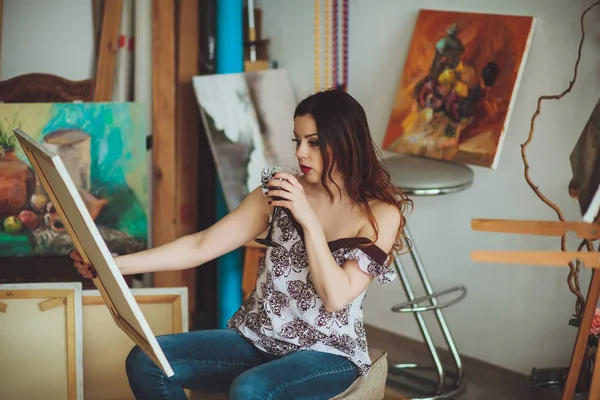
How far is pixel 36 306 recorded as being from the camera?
2455 mm

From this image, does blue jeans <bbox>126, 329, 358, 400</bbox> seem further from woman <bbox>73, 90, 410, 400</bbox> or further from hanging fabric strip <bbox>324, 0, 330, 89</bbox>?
hanging fabric strip <bbox>324, 0, 330, 89</bbox>

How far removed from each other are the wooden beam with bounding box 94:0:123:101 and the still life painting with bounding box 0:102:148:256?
0.27 metres

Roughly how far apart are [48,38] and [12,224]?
2.71 ft

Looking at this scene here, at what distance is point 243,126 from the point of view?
3262mm

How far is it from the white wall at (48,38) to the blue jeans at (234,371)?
67.3 inches

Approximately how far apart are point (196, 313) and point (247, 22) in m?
1.35

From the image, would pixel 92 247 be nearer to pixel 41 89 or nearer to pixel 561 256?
pixel 561 256

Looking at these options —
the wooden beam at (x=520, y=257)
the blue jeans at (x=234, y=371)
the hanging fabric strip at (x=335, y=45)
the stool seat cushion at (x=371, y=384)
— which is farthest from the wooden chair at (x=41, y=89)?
the wooden beam at (x=520, y=257)

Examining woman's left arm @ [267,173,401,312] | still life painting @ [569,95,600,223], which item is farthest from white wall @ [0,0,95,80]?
still life painting @ [569,95,600,223]

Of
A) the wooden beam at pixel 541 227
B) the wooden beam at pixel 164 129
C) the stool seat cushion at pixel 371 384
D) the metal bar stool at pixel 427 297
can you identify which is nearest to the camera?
the wooden beam at pixel 541 227

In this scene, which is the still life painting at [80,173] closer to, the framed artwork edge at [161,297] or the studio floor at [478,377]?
the framed artwork edge at [161,297]

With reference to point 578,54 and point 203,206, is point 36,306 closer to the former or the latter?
point 203,206

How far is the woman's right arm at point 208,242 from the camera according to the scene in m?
1.99

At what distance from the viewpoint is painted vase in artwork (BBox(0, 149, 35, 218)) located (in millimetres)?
2922
